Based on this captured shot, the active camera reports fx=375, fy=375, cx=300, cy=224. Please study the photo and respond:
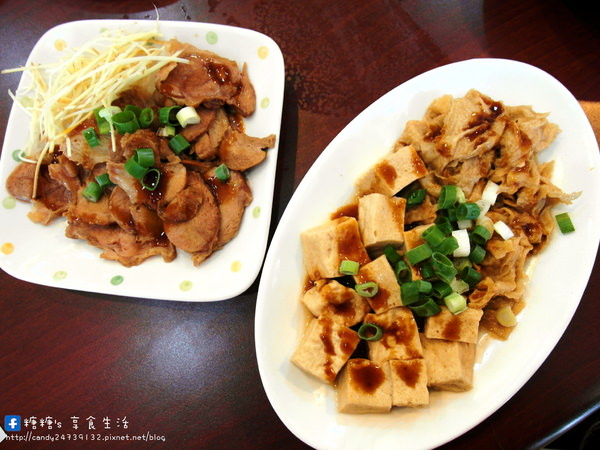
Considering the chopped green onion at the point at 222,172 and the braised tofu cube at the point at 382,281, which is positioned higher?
the chopped green onion at the point at 222,172

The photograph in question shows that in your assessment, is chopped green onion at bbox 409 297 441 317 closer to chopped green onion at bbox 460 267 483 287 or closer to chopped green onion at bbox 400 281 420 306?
chopped green onion at bbox 400 281 420 306

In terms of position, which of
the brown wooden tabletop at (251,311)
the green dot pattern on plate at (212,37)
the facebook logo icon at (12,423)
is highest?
the green dot pattern on plate at (212,37)

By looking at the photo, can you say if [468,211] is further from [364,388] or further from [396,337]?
[364,388]

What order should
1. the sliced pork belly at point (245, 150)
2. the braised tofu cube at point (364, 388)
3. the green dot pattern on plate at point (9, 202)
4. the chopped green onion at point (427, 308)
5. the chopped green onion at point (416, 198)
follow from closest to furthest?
the braised tofu cube at point (364, 388) < the chopped green onion at point (427, 308) < the chopped green onion at point (416, 198) < the sliced pork belly at point (245, 150) < the green dot pattern on plate at point (9, 202)

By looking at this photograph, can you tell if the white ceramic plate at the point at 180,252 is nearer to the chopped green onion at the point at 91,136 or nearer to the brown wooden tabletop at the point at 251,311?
the brown wooden tabletop at the point at 251,311

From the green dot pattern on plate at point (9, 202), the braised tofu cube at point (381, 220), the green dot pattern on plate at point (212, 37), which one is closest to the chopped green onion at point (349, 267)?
the braised tofu cube at point (381, 220)

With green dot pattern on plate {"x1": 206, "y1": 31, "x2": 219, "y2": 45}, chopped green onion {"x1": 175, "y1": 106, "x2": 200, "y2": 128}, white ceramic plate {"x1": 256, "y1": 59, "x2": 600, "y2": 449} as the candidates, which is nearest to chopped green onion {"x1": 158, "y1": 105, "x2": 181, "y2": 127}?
chopped green onion {"x1": 175, "y1": 106, "x2": 200, "y2": 128}

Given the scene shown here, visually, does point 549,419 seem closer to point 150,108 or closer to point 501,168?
point 501,168
